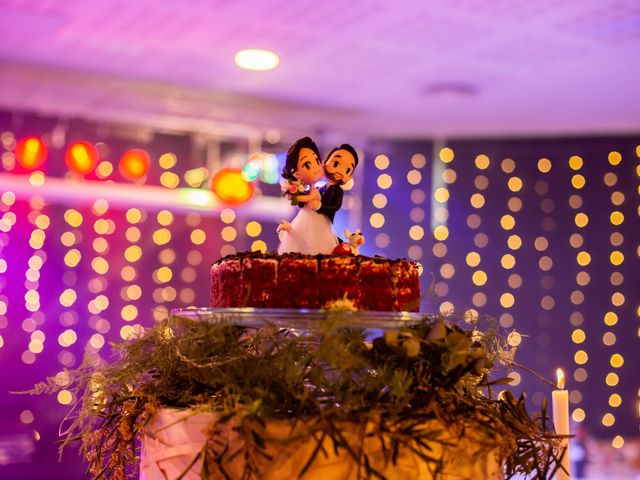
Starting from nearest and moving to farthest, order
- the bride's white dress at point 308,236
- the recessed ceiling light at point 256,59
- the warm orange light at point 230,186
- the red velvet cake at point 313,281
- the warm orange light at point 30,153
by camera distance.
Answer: the red velvet cake at point 313,281, the bride's white dress at point 308,236, the recessed ceiling light at point 256,59, the warm orange light at point 30,153, the warm orange light at point 230,186

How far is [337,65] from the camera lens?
134 inches

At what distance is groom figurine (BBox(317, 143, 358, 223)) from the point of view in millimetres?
1341

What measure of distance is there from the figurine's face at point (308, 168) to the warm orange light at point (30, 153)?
2899mm

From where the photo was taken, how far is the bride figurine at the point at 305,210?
1301 mm

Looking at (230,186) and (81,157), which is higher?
(81,157)

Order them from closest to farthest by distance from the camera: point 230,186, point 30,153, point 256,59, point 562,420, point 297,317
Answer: point 297,317 → point 562,420 → point 256,59 → point 30,153 → point 230,186

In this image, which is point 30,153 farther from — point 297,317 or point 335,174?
point 297,317

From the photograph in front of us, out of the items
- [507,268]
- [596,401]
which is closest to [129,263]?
[507,268]

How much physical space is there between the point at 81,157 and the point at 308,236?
291cm

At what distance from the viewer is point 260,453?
37.9 inches

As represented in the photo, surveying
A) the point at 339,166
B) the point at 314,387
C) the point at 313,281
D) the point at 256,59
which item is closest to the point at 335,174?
the point at 339,166

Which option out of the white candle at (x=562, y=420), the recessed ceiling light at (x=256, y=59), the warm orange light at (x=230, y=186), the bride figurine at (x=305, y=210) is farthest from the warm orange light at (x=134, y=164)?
the white candle at (x=562, y=420)

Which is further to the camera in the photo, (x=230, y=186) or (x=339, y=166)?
(x=230, y=186)

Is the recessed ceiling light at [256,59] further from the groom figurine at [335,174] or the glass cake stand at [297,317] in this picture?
the glass cake stand at [297,317]
